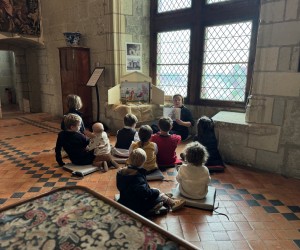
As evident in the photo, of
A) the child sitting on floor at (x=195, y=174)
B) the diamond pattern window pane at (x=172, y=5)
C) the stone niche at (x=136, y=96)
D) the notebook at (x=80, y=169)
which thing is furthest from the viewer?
the stone niche at (x=136, y=96)

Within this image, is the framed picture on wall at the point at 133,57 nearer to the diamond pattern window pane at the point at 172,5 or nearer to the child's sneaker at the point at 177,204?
the diamond pattern window pane at the point at 172,5

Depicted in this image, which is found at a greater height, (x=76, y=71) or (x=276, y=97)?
(x=76, y=71)

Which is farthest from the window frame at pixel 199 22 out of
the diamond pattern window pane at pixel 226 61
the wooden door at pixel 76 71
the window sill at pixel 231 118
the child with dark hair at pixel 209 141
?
the wooden door at pixel 76 71

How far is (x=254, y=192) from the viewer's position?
2.62m

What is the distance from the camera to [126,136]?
3438 millimetres

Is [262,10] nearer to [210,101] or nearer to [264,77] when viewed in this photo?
[264,77]

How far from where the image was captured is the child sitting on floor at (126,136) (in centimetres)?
341

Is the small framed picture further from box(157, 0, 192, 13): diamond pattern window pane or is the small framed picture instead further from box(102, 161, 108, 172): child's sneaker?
box(157, 0, 192, 13): diamond pattern window pane

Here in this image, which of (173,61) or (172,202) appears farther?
(173,61)

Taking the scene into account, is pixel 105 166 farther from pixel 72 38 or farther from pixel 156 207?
pixel 72 38

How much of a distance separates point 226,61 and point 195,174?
271 cm

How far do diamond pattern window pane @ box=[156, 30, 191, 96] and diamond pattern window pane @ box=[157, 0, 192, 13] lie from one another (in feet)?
1.46

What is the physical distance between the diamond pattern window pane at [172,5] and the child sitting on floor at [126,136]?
2645mm

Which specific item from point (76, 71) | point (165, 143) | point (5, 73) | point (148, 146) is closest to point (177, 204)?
point (148, 146)
